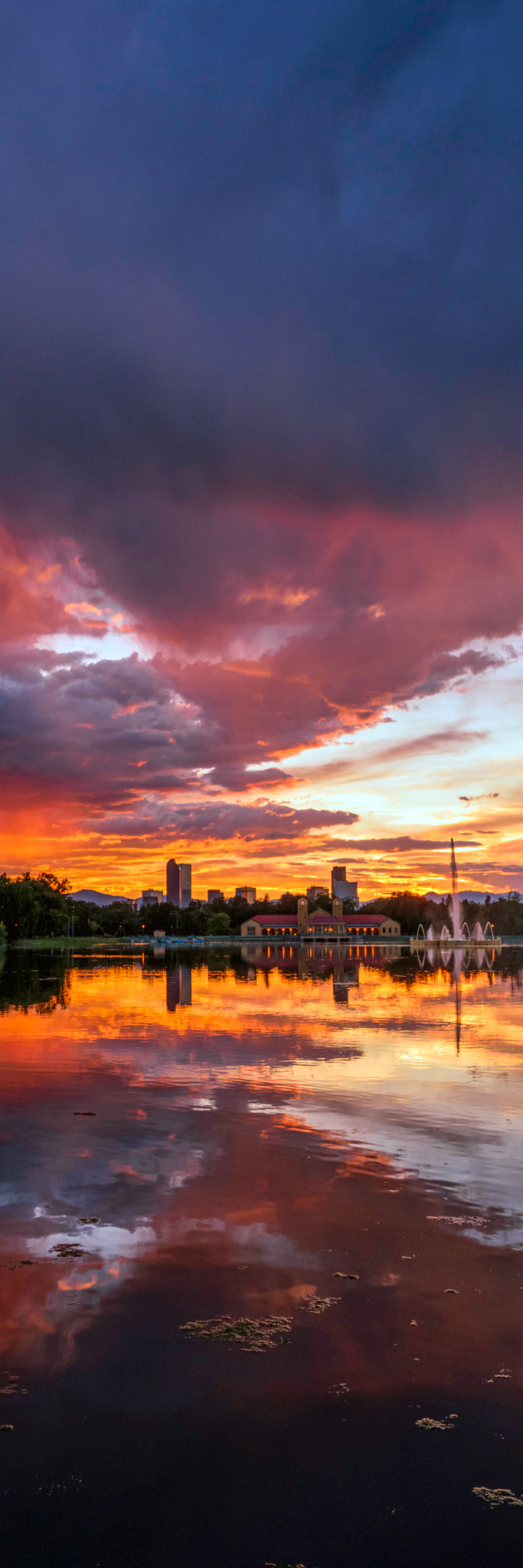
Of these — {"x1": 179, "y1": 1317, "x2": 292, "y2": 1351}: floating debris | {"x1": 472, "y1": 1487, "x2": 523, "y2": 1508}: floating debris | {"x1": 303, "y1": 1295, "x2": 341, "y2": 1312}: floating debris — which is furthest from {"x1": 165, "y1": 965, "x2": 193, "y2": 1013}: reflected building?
{"x1": 472, "y1": 1487, "x2": 523, "y2": 1508}: floating debris

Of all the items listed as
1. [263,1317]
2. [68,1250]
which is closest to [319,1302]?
[263,1317]

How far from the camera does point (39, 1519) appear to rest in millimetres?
6188

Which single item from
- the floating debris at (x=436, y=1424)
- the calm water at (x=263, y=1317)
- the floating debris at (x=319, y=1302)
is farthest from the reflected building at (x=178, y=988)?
the floating debris at (x=436, y=1424)

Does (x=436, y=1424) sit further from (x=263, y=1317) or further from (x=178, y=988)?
(x=178, y=988)

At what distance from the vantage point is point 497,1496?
21.1ft

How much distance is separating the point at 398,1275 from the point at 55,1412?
4302mm

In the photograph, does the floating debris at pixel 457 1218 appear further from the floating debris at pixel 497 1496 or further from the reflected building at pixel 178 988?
the reflected building at pixel 178 988

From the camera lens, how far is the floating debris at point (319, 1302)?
910 centimetres

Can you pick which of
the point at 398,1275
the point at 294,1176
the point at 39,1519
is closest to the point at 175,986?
the point at 294,1176

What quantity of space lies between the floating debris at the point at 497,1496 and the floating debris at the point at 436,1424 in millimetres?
627

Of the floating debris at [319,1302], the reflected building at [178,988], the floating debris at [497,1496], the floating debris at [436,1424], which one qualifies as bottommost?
the reflected building at [178,988]

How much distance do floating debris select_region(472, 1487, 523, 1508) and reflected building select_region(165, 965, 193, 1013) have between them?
109 feet

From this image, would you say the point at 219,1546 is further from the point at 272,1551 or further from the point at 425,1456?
the point at 425,1456

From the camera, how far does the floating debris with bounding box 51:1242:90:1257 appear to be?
34.4ft
